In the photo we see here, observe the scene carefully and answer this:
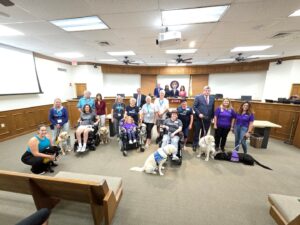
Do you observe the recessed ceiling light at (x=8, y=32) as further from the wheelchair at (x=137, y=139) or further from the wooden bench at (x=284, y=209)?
the wooden bench at (x=284, y=209)

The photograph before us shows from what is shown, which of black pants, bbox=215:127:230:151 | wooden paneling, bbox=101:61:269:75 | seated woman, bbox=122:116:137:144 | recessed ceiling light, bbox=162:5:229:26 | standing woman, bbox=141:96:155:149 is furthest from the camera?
wooden paneling, bbox=101:61:269:75

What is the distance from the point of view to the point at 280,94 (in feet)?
20.1

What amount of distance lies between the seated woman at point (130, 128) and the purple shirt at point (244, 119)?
2.49m

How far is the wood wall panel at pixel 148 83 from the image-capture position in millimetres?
9031

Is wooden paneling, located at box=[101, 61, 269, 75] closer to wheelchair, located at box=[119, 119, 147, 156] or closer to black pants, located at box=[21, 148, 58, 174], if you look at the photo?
wheelchair, located at box=[119, 119, 147, 156]

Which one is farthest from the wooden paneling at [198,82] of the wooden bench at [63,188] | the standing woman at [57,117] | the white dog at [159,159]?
the wooden bench at [63,188]

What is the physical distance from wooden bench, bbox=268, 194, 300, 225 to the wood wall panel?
7.98 m

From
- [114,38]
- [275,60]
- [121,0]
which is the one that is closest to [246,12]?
[121,0]

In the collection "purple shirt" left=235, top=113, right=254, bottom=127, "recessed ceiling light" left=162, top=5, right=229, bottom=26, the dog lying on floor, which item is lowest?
the dog lying on floor

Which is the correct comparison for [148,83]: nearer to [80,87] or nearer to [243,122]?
[80,87]

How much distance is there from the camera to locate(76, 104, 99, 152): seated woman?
131 inches

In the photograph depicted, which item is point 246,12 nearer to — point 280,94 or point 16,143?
point 280,94

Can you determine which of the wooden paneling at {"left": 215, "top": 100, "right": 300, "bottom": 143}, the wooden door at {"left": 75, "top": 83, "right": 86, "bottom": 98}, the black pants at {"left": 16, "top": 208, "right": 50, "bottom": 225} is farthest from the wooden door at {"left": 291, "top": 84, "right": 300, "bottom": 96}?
the wooden door at {"left": 75, "top": 83, "right": 86, "bottom": 98}

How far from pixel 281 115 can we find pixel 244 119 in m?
2.53
